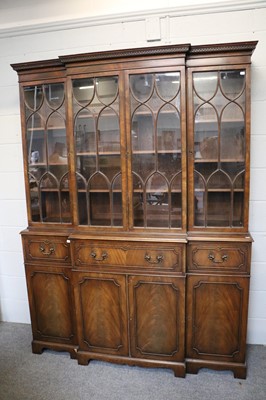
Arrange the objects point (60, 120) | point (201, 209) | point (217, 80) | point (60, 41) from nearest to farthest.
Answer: point (217, 80)
point (201, 209)
point (60, 120)
point (60, 41)

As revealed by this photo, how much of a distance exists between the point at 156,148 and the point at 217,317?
4.19 ft

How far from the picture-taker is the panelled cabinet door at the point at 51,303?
7.68ft

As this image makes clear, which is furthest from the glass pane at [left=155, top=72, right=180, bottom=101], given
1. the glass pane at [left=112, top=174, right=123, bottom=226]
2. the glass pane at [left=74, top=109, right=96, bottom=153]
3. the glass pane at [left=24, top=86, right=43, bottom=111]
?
the glass pane at [left=24, top=86, right=43, bottom=111]

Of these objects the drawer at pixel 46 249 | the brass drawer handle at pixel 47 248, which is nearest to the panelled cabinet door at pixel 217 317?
the drawer at pixel 46 249

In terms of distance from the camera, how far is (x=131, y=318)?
218cm

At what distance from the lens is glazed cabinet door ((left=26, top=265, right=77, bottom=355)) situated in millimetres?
2340

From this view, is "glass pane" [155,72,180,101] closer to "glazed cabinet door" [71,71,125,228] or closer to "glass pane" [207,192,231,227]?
"glazed cabinet door" [71,71,125,228]

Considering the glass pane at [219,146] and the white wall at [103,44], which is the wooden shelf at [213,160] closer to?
the glass pane at [219,146]

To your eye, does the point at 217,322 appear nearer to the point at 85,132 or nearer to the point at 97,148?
the point at 97,148

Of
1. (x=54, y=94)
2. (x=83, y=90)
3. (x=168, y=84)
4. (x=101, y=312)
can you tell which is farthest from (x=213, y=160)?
(x=101, y=312)

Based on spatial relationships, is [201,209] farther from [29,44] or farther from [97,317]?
[29,44]

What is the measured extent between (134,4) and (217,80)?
97 cm

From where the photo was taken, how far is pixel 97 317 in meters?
2.25

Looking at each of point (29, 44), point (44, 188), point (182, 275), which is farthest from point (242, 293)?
point (29, 44)
